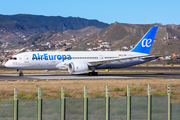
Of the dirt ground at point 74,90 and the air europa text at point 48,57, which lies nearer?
the dirt ground at point 74,90

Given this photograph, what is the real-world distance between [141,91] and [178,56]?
13767 centimetres

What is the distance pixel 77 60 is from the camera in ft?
157

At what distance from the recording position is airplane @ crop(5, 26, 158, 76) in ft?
147

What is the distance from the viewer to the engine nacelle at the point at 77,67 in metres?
44.1

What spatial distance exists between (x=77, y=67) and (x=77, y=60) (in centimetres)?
372

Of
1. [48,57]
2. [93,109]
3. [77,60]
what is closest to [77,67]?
[77,60]

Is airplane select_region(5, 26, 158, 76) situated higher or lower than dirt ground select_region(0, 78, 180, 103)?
higher

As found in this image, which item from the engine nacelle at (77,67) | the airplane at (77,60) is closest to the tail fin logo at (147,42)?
the airplane at (77,60)

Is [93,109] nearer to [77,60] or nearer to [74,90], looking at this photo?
[74,90]

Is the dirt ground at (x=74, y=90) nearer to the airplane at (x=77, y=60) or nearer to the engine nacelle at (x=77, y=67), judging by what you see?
the engine nacelle at (x=77, y=67)

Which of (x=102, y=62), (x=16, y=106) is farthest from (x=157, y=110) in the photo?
(x=102, y=62)

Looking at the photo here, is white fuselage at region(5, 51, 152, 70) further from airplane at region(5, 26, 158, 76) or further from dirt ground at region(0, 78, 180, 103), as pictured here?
dirt ground at region(0, 78, 180, 103)

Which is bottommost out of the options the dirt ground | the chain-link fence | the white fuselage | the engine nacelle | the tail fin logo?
the dirt ground

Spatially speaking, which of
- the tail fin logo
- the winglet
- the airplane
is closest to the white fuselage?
the airplane
